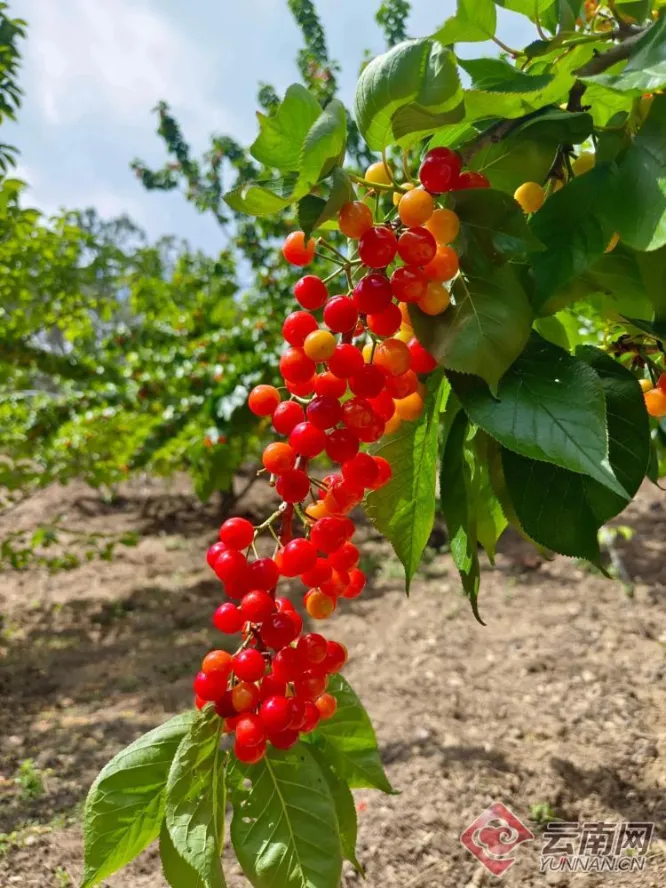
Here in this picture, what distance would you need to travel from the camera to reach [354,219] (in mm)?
516

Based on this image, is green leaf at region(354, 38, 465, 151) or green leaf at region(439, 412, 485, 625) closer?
green leaf at region(354, 38, 465, 151)

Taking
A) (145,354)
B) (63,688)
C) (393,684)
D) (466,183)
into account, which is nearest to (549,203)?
(466,183)

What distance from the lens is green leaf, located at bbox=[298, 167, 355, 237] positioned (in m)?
0.48

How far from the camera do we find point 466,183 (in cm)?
54

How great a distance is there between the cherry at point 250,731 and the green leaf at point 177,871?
4.5 inches

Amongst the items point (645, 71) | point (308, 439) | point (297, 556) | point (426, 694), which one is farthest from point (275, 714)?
point (426, 694)

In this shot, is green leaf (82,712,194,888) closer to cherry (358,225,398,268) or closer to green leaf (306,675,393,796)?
green leaf (306,675,393,796)

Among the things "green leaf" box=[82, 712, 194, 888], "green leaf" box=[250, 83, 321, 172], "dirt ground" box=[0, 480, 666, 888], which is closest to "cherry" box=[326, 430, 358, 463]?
"green leaf" box=[250, 83, 321, 172]

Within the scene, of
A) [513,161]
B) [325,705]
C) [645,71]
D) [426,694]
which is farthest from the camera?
[426,694]

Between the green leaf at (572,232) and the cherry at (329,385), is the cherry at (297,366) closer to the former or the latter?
the cherry at (329,385)

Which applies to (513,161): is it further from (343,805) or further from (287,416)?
(343,805)

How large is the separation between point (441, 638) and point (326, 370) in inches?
108

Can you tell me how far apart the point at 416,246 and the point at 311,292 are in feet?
0.46

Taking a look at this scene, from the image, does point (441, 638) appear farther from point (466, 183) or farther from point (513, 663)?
point (466, 183)
